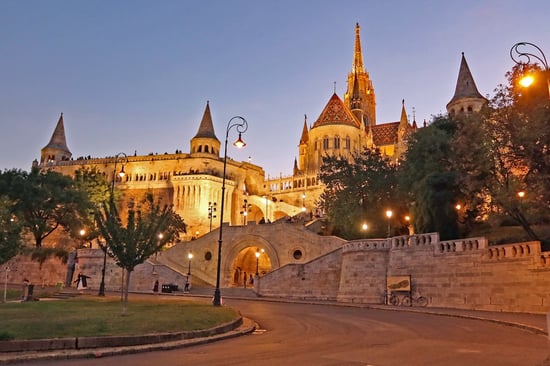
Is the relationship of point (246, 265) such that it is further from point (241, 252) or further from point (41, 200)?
point (41, 200)

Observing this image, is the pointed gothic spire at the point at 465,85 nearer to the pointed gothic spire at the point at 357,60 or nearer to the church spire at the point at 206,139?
the church spire at the point at 206,139

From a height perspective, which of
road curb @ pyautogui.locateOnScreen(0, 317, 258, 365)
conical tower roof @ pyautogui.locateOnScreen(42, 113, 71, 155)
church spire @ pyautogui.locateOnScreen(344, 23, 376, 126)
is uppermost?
church spire @ pyautogui.locateOnScreen(344, 23, 376, 126)

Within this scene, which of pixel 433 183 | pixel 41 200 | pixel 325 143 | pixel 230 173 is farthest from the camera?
pixel 230 173

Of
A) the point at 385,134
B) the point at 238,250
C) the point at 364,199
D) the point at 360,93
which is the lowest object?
the point at 238,250

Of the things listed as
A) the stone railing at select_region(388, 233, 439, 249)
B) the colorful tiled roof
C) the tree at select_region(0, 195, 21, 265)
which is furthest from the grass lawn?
the colorful tiled roof

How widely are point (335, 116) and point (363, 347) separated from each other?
66664mm

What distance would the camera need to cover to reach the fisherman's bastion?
22.5m

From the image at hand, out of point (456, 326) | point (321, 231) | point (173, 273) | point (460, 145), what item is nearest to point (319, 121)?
point (321, 231)

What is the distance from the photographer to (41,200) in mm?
43281

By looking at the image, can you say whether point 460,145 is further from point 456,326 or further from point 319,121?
point 319,121

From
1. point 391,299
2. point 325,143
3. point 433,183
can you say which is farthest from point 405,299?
point 325,143

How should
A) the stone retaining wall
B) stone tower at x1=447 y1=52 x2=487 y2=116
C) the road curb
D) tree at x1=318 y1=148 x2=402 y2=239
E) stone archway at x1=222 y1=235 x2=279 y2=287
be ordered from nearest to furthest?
the road curb < the stone retaining wall < tree at x1=318 y1=148 x2=402 y2=239 < stone archway at x1=222 y1=235 x2=279 y2=287 < stone tower at x1=447 y1=52 x2=487 y2=116

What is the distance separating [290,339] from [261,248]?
28909mm

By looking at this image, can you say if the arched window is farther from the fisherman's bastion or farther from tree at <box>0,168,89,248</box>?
tree at <box>0,168,89,248</box>
